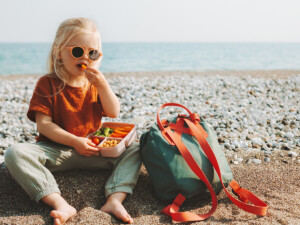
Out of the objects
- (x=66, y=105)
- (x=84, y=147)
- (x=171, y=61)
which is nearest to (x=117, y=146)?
(x=84, y=147)

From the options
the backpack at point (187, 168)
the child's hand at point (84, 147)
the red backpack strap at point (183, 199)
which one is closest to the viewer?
the red backpack strap at point (183, 199)

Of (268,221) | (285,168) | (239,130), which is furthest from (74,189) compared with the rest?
(239,130)

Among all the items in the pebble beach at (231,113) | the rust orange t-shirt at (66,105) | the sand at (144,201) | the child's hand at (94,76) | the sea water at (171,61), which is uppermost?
the child's hand at (94,76)

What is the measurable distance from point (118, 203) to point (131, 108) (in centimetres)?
317

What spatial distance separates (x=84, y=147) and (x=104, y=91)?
533 millimetres

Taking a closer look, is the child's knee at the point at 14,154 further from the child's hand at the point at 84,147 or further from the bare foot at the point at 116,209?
the bare foot at the point at 116,209

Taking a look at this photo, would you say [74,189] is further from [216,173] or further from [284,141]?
[284,141]

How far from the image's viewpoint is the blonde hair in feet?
8.21

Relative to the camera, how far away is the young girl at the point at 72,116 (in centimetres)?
229

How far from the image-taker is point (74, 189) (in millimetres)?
2504

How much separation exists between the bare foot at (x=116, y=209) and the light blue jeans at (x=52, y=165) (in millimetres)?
121

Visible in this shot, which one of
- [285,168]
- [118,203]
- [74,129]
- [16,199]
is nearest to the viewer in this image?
[118,203]

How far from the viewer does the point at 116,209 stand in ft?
6.95

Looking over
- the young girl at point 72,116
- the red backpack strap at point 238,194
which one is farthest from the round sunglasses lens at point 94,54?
the red backpack strap at point 238,194
